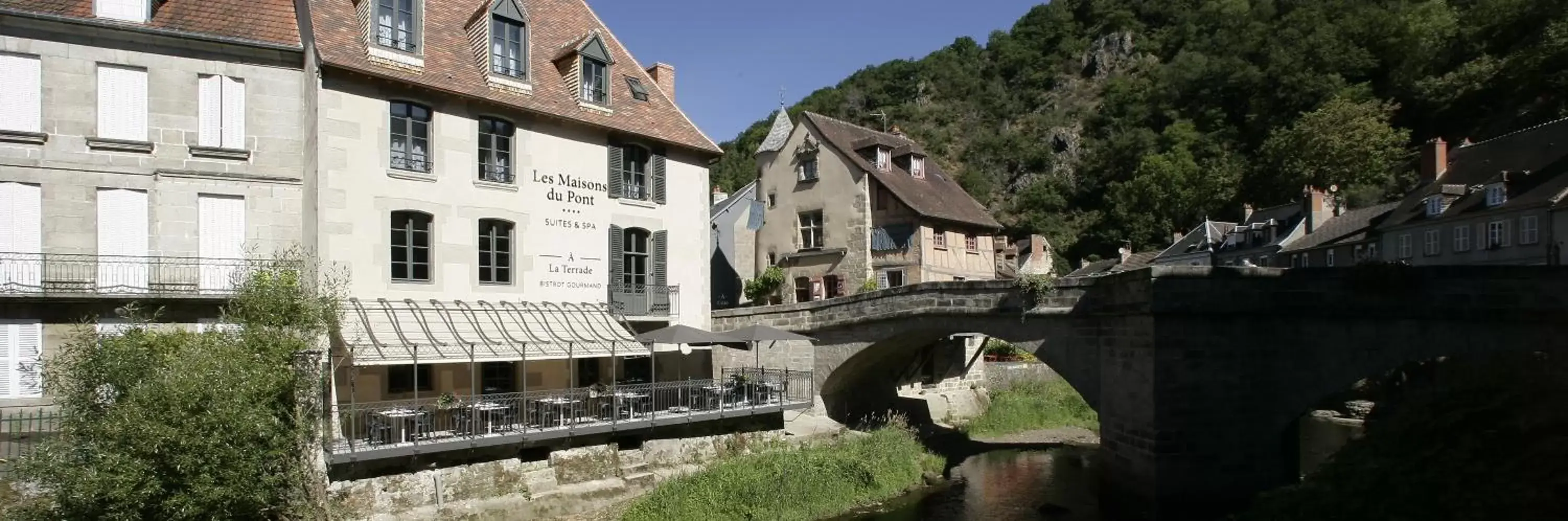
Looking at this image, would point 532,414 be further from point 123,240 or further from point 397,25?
point 397,25

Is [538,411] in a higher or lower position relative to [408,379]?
lower

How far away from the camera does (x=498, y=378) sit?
18.2 m

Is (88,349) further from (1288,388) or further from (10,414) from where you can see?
(1288,388)

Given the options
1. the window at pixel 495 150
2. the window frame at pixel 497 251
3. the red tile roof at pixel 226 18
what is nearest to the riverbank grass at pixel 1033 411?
the window frame at pixel 497 251

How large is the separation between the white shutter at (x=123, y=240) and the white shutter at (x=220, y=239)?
0.86 metres

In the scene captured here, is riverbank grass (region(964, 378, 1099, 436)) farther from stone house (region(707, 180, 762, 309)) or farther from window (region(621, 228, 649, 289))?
window (region(621, 228, 649, 289))

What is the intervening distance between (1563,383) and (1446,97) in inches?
1978

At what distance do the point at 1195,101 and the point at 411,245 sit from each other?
6958 cm

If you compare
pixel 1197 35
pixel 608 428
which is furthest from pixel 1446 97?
pixel 608 428

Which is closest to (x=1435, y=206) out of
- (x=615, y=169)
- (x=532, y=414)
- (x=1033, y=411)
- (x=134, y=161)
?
(x=1033, y=411)

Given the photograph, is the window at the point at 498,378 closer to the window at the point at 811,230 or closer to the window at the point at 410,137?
the window at the point at 410,137

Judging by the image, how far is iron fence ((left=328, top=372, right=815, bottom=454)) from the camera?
14.3m

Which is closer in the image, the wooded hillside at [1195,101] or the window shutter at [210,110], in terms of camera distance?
the window shutter at [210,110]

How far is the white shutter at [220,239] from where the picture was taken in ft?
50.4
